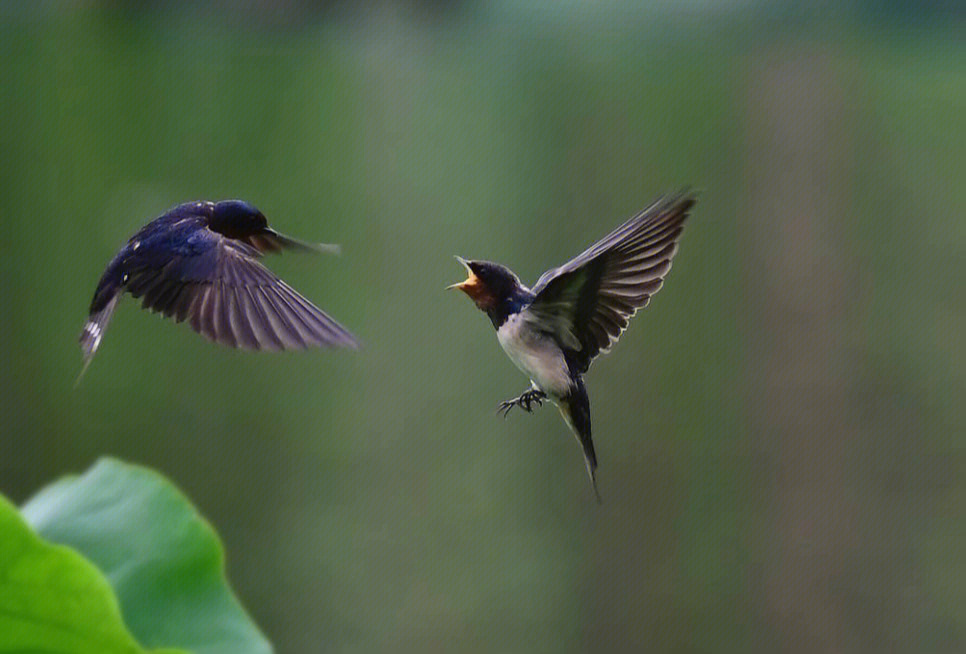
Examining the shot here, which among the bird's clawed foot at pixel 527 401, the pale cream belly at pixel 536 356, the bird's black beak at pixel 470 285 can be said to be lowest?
the bird's clawed foot at pixel 527 401

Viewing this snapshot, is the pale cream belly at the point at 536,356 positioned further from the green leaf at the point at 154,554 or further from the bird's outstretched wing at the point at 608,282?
the green leaf at the point at 154,554

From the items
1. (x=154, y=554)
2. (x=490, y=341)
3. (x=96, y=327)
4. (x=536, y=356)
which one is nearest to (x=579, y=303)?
(x=536, y=356)

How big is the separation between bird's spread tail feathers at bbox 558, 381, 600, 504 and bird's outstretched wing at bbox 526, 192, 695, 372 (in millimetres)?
14

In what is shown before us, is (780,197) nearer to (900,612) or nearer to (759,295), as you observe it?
(759,295)

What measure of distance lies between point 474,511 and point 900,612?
42.9 inches

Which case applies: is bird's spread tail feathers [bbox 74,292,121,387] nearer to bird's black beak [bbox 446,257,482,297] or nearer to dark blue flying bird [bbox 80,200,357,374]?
dark blue flying bird [bbox 80,200,357,374]

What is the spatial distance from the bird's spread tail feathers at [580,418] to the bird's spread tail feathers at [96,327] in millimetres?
141

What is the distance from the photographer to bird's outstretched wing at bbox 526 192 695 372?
429 mm

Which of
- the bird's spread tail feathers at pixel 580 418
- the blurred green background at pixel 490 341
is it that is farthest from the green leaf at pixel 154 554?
the blurred green background at pixel 490 341

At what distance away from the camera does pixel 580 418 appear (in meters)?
0.48

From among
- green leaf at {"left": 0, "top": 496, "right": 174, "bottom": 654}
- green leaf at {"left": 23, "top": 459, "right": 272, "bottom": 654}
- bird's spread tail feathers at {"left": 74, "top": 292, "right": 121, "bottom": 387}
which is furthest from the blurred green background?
bird's spread tail feathers at {"left": 74, "top": 292, "right": 121, "bottom": 387}

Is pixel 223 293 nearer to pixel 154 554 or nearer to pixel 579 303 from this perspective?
pixel 579 303

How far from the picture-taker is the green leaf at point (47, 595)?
1.65ft

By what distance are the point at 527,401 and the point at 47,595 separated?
0.71 feet
